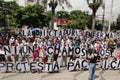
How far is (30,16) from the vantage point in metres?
63.0

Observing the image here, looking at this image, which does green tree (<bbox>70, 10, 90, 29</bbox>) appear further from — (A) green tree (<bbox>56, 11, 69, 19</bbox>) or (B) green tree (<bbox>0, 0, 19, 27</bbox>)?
(B) green tree (<bbox>0, 0, 19, 27</bbox>)

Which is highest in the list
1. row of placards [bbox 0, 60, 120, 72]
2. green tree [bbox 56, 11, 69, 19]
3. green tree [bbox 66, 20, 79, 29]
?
row of placards [bbox 0, 60, 120, 72]

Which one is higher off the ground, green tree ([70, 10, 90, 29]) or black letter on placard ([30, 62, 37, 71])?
black letter on placard ([30, 62, 37, 71])

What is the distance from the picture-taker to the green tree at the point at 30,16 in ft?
206

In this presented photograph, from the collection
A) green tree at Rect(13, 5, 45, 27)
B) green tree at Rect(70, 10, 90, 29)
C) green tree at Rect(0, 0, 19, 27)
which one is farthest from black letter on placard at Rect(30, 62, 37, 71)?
green tree at Rect(70, 10, 90, 29)

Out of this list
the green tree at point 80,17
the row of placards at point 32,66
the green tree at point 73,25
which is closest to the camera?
the row of placards at point 32,66

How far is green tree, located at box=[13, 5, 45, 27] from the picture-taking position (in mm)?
62656

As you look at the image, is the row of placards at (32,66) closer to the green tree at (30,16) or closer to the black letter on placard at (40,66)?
the black letter on placard at (40,66)

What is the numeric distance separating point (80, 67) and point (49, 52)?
2.75 metres

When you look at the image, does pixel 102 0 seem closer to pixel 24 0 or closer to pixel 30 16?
pixel 30 16

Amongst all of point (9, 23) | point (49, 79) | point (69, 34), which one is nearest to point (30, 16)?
point (9, 23)

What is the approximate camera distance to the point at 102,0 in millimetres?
42406

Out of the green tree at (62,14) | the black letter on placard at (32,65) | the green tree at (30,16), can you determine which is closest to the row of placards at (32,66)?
the black letter on placard at (32,65)

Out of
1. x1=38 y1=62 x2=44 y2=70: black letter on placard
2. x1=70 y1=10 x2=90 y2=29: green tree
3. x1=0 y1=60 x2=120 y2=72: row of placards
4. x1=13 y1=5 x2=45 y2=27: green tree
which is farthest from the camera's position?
x1=70 y1=10 x2=90 y2=29: green tree
